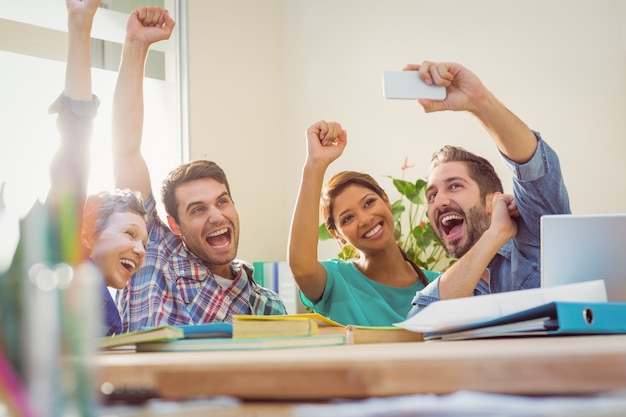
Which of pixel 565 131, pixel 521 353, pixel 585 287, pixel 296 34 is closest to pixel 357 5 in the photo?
pixel 296 34

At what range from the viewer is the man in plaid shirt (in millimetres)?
1912

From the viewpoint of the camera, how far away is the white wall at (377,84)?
3061mm

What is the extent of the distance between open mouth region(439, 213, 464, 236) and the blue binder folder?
3.72 feet

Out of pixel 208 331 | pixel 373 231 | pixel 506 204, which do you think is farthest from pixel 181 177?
pixel 208 331

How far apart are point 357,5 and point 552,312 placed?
3.32 m

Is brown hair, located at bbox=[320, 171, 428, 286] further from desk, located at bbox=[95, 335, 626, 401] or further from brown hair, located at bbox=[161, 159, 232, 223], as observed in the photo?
desk, located at bbox=[95, 335, 626, 401]

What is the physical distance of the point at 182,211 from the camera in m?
2.02

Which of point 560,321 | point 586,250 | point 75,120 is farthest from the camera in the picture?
point 75,120

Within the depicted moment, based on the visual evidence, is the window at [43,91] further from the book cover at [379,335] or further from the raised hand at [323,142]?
the book cover at [379,335]

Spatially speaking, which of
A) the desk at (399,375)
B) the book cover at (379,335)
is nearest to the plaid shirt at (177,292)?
the book cover at (379,335)

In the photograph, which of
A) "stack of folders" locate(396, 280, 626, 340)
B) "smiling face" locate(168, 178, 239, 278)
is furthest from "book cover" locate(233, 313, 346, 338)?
"smiling face" locate(168, 178, 239, 278)

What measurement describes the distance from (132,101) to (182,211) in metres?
0.34

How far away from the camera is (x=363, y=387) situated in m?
0.51

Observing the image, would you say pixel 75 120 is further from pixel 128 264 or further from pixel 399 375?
pixel 399 375
